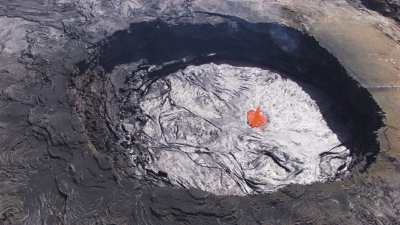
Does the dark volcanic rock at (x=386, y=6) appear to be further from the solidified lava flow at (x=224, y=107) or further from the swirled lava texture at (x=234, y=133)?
the swirled lava texture at (x=234, y=133)

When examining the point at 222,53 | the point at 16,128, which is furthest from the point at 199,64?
the point at 16,128

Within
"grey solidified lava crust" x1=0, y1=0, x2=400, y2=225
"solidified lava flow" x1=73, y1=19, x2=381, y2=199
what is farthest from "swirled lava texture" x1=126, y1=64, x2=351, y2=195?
"grey solidified lava crust" x1=0, y1=0, x2=400, y2=225

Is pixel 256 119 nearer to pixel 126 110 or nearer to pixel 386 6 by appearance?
pixel 126 110

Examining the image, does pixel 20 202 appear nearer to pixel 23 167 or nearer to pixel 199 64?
pixel 23 167

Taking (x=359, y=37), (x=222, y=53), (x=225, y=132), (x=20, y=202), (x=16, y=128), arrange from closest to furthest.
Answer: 1. (x=20, y=202)
2. (x=16, y=128)
3. (x=225, y=132)
4. (x=359, y=37)
5. (x=222, y=53)

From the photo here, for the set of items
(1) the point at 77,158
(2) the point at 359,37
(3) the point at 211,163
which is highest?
(2) the point at 359,37

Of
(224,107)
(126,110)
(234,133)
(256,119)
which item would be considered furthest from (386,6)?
(126,110)
